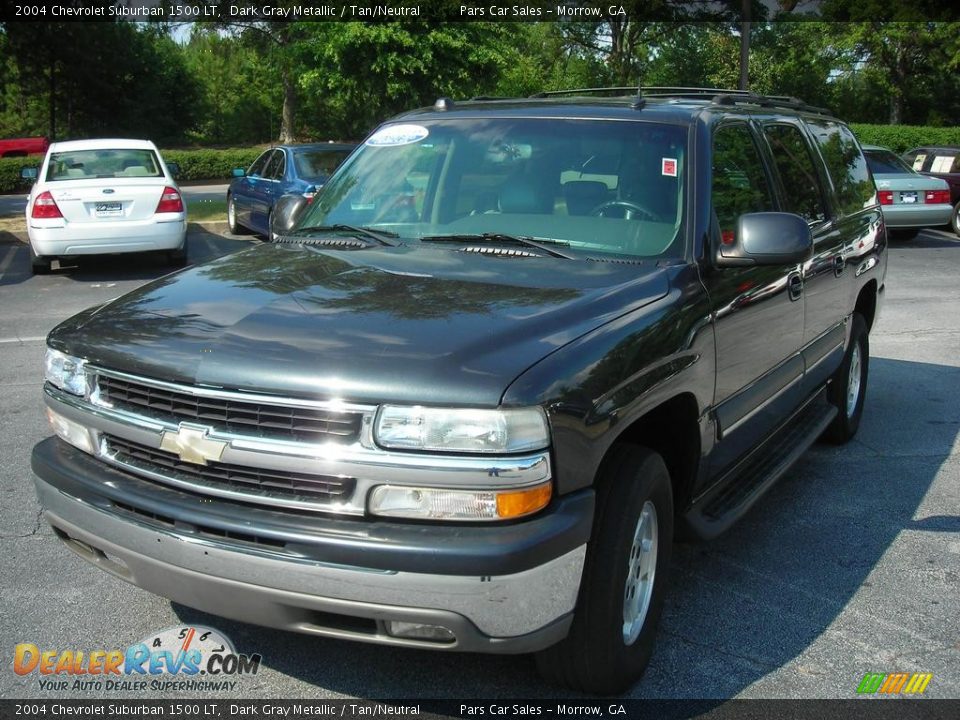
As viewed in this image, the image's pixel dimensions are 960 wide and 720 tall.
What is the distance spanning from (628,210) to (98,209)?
982 centimetres

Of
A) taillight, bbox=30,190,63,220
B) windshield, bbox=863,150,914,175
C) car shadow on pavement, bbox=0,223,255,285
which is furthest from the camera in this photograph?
windshield, bbox=863,150,914,175

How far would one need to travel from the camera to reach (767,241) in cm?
377

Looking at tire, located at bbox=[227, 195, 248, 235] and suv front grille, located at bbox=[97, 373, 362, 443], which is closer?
suv front grille, located at bbox=[97, 373, 362, 443]

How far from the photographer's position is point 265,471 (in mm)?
2850

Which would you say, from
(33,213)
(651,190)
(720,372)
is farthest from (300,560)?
(33,213)

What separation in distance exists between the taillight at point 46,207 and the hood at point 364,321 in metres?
9.25

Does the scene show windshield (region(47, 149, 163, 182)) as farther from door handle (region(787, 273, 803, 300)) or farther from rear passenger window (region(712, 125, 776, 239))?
door handle (region(787, 273, 803, 300))

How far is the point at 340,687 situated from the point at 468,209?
6.41 feet

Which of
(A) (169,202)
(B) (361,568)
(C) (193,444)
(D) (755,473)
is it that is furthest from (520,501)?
(A) (169,202)

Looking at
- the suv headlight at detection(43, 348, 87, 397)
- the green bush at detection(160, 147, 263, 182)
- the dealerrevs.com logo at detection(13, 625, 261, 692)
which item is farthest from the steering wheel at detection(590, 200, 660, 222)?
the green bush at detection(160, 147, 263, 182)

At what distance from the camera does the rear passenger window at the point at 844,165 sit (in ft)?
18.8

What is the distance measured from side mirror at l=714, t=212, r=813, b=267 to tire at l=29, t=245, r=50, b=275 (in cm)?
1094

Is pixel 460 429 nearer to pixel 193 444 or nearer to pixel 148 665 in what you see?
pixel 193 444

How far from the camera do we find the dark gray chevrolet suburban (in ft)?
8.87
